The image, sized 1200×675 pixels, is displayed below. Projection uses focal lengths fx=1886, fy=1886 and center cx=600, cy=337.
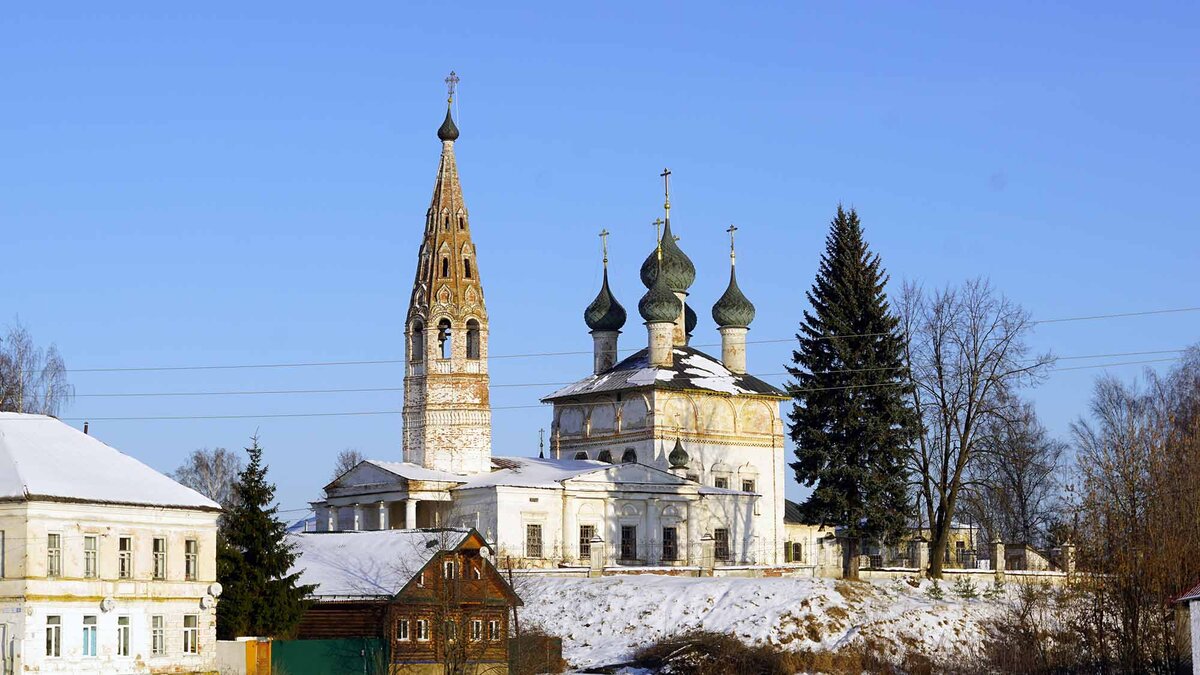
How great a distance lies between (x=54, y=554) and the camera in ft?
120

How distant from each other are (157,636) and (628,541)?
76.0 feet

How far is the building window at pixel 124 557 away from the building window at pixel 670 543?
81.2 feet

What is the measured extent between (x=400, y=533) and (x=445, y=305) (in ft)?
49.7

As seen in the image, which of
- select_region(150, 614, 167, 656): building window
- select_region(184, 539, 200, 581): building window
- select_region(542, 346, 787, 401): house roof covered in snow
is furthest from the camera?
select_region(542, 346, 787, 401): house roof covered in snow

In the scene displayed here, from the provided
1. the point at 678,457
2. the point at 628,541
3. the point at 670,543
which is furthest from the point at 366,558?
the point at 678,457

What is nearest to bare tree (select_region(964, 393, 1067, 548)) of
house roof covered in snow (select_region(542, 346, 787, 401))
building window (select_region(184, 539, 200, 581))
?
house roof covered in snow (select_region(542, 346, 787, 401))

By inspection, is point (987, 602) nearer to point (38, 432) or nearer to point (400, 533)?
point (400, 533)

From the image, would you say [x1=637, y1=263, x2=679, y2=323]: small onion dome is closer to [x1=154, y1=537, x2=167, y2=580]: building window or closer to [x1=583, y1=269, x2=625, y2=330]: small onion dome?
[x1=583, y1=269, x2=625, y2=330]: small onion dome

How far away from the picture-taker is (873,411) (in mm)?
56281

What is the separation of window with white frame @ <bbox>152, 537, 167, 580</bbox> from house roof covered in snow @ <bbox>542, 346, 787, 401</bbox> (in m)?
28.0

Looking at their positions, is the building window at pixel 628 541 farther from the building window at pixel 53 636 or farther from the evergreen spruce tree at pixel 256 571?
the building window at pixel 53 636

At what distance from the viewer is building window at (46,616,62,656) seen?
118 feet

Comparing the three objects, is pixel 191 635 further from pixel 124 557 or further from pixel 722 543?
pixel 722 543

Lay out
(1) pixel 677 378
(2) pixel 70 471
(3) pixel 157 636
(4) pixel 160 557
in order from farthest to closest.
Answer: (1) pixel 677 378
(4) pixel 160 557
(3) pixel 157 636
(2) pixel 70 471
